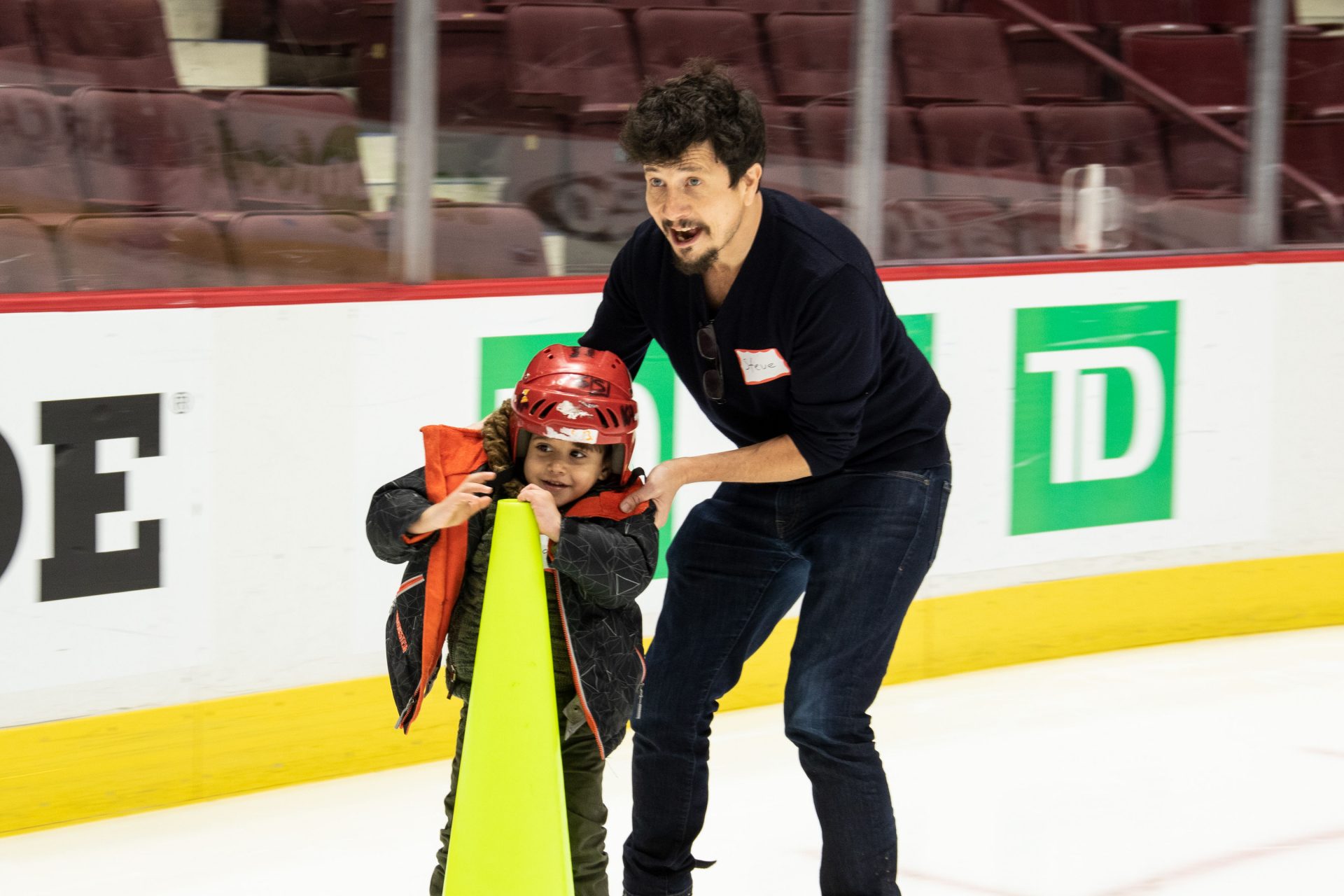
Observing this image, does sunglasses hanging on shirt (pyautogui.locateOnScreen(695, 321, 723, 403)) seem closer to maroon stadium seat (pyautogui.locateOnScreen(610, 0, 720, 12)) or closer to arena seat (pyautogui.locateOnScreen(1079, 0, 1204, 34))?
maroon stadium seat (pyautogui.locateOnScreen(610, 0, 720, 12))

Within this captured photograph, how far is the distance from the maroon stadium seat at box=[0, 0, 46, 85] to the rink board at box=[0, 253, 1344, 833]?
0.47 metres

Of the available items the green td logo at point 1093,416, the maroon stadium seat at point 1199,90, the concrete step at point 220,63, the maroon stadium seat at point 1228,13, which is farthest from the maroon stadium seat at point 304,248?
the maroon stadium seat at point 1228,13

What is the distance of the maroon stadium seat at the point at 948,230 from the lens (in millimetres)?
4711

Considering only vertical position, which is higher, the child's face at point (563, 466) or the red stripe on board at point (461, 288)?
the red stripe on board at point (461, 288)

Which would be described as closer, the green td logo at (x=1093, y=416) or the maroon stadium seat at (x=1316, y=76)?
the green td logo at (x=1093, y=416)

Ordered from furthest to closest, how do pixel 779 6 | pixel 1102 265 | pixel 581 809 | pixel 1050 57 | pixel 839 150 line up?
1. pixel 1050 57
2. pixel 1102 265
3. pixel 839 150
4. pixel 779 6
5. pixel 581 809

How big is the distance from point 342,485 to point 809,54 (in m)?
1.85

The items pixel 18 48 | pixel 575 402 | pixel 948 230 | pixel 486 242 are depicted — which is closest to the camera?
pixel 575 402

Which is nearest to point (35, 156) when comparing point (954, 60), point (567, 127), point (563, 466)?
point (567, 127)

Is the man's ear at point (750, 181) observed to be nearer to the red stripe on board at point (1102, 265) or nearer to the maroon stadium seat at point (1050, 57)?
the red stripe on board at point (1102, 265)

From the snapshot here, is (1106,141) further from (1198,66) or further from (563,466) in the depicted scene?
(563,466)

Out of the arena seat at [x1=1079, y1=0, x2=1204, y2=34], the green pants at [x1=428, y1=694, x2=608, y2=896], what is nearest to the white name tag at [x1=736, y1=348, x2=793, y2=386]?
the green pants at [x1=428, y1=694, x2=608, y2=896]

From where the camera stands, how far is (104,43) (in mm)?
3504

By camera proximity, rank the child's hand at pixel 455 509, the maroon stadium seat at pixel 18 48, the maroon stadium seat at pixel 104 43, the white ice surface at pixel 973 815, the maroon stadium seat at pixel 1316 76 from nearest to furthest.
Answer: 1. the child's hand at pixel 455 509
2. the white ice surface at pixel 973 815
3. the maroon stadium seat at pixel 18 48
4. the maroon stadium seat at pixel 104 43
5. the maroon stadium seat at pixel 1316 76
